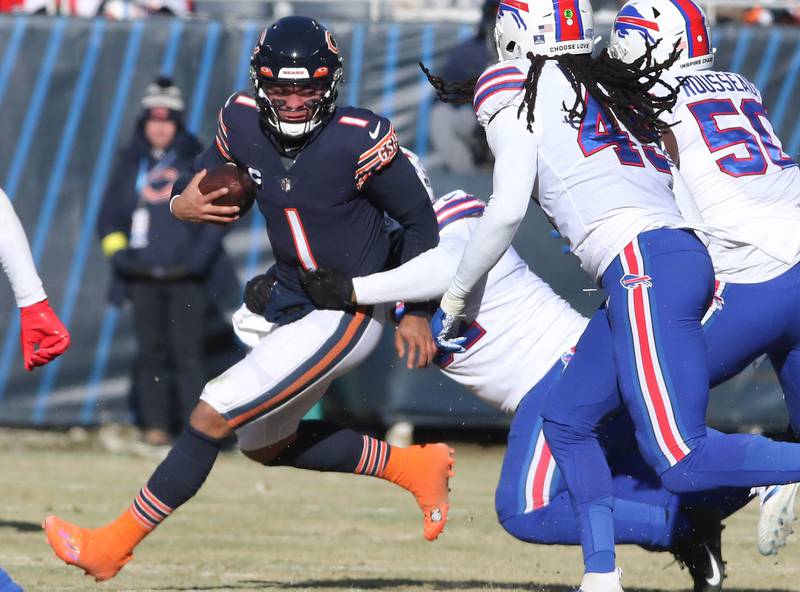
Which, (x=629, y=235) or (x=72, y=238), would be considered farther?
(x=72, y=238)

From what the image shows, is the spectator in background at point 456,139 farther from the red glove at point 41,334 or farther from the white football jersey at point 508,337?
the red glove at point 41,334

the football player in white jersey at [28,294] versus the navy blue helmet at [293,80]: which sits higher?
the navy blue helmet at [293,80]

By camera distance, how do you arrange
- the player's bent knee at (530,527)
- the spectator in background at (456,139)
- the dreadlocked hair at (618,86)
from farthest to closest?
the spectator in background at (456,139), the player's bent knee at (530,527), the dreadlocked hair at (618,86)

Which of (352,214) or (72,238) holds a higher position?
(352,214)

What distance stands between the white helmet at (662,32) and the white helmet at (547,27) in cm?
36

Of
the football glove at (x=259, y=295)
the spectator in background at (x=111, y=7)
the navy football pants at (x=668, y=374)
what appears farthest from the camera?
the spectator in background at (x=111, y=7)

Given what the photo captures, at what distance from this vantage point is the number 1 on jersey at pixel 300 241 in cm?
505

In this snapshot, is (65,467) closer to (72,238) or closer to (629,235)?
(72,238)

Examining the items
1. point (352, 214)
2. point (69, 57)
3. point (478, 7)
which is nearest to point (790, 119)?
point (478, 7)

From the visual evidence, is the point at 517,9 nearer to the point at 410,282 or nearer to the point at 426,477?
the point at 410,282

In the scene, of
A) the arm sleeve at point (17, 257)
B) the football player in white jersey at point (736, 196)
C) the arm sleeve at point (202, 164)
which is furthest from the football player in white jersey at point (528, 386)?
the arm sleeve at point (17, 257)

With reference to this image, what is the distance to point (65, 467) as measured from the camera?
8.45 meters

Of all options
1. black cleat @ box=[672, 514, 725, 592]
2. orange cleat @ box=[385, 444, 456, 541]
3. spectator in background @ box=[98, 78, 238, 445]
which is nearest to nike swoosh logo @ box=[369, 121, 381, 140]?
orange cleat @ box=[385, 444, 456, 541]

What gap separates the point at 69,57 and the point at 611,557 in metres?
5.81
